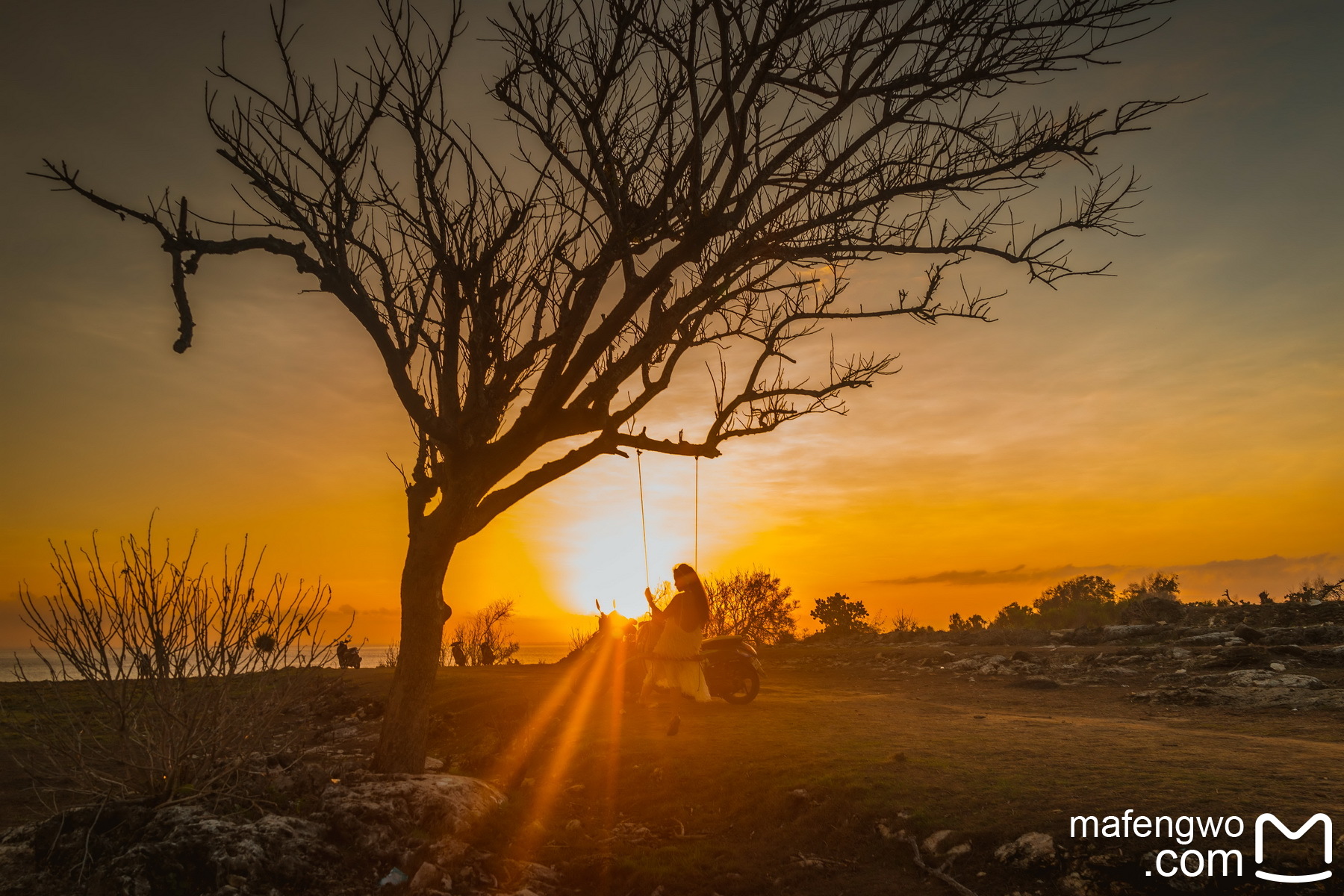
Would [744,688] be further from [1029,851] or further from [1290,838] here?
[1290,838]

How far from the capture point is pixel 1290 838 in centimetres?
443

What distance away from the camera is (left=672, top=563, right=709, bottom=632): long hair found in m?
12.5

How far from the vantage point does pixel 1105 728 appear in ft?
28.5

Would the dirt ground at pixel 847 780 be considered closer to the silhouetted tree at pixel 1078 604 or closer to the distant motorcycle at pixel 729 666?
the distant motorcycle at pixel 729 666

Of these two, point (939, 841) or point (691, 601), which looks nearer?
point (939, 841)

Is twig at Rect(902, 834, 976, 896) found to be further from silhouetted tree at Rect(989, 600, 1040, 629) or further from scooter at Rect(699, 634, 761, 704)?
silhouetted tree at Rect(989, 600, 1040, 629)

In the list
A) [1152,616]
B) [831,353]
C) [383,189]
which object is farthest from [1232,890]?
[1152,616]

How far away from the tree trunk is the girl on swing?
5.62m

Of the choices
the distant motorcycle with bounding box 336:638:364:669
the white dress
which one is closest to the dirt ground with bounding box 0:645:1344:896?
the white dress

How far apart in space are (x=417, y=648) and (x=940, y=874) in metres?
5.12

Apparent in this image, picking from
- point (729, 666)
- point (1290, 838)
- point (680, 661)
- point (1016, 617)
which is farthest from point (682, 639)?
point (1016, 617)

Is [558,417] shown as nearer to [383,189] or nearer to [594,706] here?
[383,189]

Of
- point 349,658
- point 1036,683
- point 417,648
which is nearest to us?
point 417,648
